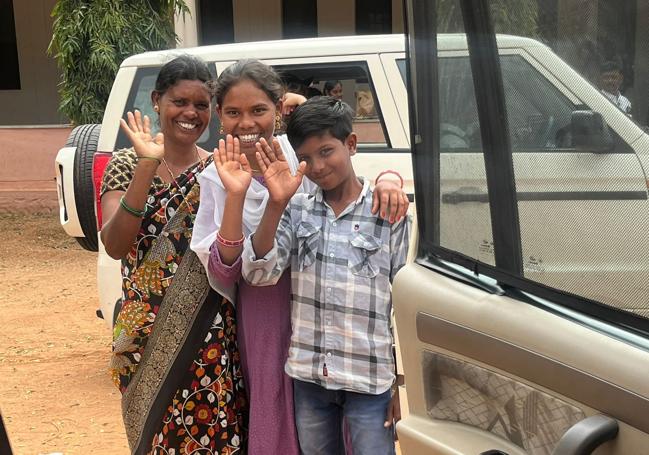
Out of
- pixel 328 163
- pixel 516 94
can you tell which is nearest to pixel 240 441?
pixel 328 163

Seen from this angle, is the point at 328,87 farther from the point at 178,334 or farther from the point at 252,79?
the point at 178,334

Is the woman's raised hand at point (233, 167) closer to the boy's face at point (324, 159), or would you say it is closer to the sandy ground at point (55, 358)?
the boy's face at point (324, 159)

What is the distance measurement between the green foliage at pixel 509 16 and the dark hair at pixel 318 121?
758mm

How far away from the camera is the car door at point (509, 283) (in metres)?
1.38

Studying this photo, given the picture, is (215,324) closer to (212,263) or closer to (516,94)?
(212,263)

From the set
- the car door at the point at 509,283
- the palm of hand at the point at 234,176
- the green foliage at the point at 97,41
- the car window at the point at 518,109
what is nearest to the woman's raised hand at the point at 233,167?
the palm of hand at the point at 234,176

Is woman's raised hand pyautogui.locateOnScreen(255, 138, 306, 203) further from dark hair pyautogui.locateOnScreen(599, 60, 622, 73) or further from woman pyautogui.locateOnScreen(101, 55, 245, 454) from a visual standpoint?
dark hair pyautogui.locateOnScreen(599, 60, 622, 73)

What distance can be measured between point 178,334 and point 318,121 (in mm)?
749

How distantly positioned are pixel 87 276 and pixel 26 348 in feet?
Result: 8.41

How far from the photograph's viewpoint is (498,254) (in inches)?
65.9

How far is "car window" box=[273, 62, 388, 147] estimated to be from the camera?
193 inches

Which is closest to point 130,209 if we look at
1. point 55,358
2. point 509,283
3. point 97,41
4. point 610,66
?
point 509,283

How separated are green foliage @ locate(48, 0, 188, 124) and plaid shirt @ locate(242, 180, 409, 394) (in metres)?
7.77

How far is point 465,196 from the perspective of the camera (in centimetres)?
177
